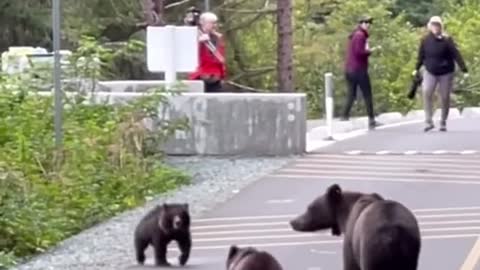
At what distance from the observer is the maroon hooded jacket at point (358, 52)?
28828 millimetres

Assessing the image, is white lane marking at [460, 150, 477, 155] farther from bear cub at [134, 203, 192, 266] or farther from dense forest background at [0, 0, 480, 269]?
bear cub at [134, 203, 192, 266]

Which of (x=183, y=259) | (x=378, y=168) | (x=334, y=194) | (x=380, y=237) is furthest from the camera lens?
(x=378, y=168)

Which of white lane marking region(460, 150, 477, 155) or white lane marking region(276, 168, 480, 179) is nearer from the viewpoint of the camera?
white lane marking region(276, 168, 480, 179)

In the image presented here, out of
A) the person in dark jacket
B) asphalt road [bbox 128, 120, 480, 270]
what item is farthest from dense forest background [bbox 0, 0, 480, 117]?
asphalt road [bbox 128, 120, 480, 270]

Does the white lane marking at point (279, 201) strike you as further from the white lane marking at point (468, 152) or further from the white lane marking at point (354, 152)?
the white lane marking at point (468, 152)

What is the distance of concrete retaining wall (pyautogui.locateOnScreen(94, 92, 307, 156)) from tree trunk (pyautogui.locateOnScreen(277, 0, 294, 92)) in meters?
10.5

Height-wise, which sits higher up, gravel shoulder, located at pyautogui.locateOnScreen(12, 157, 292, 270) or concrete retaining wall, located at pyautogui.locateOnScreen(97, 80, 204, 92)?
concrete retaining wall, located at pyautogui.locateOnScreen(97, 80, 204, 92)

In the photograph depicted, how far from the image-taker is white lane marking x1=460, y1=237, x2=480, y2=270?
14039 millimetres

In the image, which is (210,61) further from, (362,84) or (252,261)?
(252,261)

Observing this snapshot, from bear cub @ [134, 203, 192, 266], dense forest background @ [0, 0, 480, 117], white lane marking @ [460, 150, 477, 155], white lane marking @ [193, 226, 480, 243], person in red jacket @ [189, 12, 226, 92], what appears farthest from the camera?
dense forest background @ [0, 0, 480, 117]

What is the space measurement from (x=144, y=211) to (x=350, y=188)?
2.51 meters

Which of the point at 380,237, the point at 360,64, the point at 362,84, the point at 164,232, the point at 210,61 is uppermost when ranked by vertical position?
the point at 210,61

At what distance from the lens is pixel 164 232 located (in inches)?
555

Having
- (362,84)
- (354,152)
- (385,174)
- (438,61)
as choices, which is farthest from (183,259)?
(362,84)
